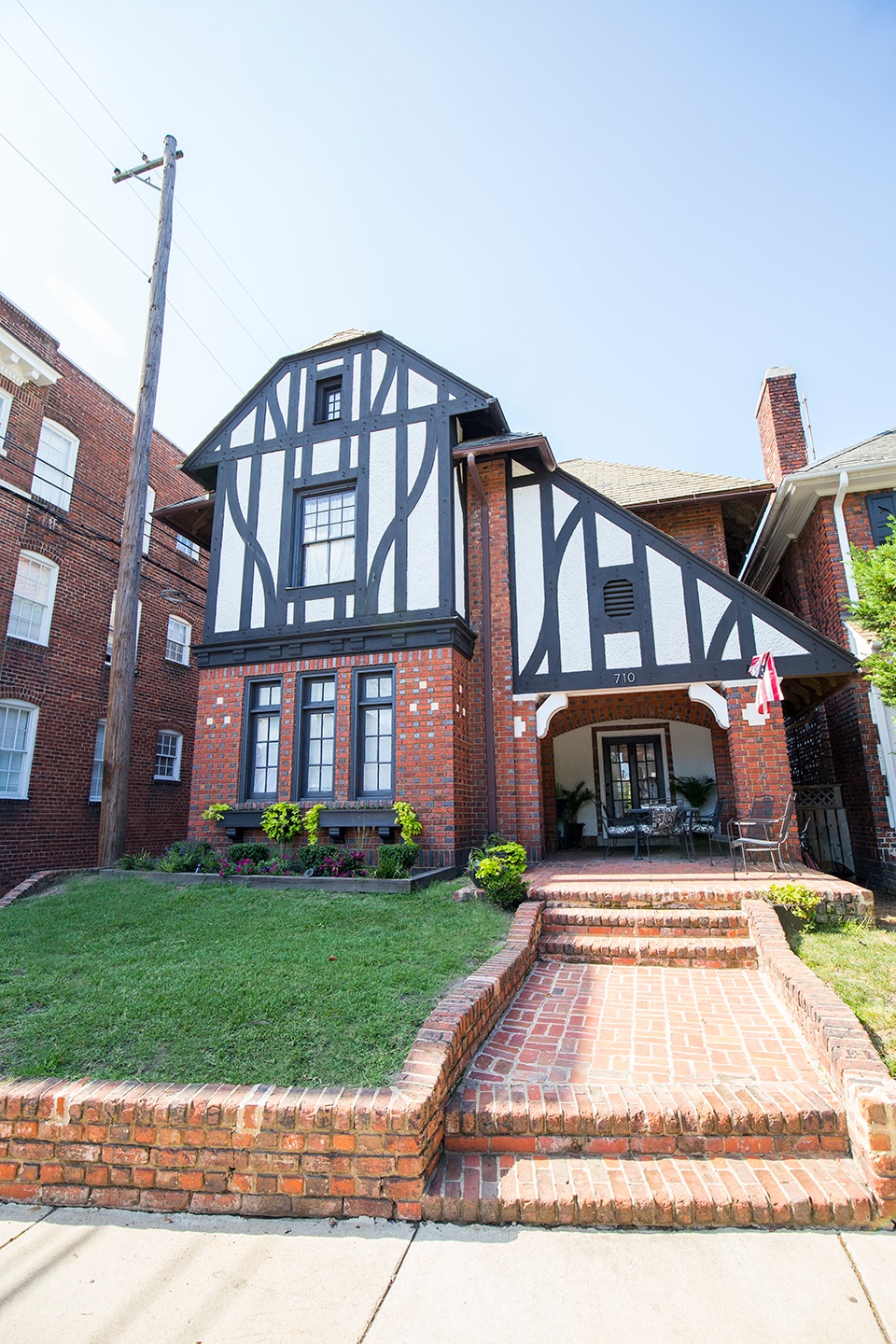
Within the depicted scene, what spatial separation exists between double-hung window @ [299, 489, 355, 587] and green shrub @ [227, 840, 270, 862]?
4.00 meters

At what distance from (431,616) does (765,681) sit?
4503mm

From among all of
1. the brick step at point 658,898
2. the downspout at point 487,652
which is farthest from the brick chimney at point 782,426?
the brick step at point 658,898

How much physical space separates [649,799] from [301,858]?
7291 millimetres

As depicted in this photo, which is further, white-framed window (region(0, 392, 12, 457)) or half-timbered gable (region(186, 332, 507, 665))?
white-framed window (region(0, 392, 12, 457))

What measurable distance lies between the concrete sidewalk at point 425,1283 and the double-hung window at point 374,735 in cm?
653

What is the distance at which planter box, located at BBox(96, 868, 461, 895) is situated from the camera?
763 centimetres

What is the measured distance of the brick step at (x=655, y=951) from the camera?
5625mm

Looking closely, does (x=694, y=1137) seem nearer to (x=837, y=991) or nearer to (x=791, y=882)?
(x=837, y=991)

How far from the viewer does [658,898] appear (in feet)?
21.1

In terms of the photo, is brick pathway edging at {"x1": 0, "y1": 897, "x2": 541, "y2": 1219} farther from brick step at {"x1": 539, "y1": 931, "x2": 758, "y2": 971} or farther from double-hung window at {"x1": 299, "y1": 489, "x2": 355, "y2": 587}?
double-hung window at {"x1": 299, "y1": 489, "x2": 355, "y2": 587}

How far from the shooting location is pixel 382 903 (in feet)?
22.8

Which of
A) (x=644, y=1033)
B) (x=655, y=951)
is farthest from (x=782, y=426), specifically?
(x=644, y=1033)

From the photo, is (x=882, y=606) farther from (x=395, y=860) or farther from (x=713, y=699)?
(x=395, y=860)

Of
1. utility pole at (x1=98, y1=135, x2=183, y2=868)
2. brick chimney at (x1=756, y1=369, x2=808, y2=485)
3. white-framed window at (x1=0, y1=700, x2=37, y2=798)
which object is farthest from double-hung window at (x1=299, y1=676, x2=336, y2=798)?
brick chimney at (x1=756, y1=369, x2=808, y2=485)
